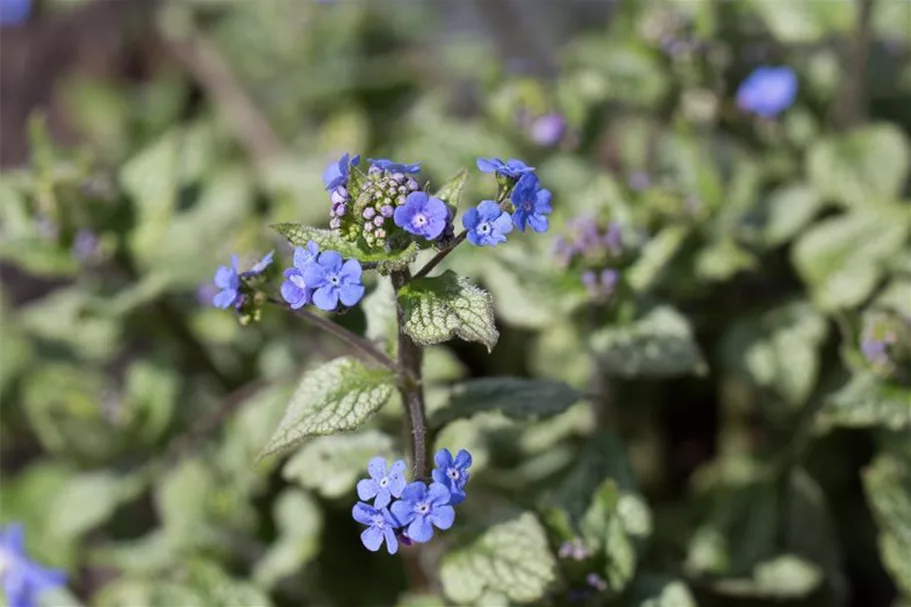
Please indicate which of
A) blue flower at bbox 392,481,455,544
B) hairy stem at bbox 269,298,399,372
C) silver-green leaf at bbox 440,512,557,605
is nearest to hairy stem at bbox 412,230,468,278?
hairy stem at bbox 269,298,399,372

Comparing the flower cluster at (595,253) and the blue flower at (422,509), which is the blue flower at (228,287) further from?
the flower cluster at (595,253)

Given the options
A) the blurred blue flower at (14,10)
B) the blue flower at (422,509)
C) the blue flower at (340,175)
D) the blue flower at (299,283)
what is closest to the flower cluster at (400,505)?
the blue flower at (422,509)

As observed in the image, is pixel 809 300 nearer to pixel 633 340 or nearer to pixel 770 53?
pixel 633 340

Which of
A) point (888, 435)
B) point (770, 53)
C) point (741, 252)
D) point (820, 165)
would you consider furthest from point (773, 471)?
point (770, 53)

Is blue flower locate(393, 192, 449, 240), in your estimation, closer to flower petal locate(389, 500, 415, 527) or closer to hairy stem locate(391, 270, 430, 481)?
hairy stem locate(391, 270, 430, 481)

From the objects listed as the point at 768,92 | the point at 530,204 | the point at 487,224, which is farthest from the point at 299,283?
the point at 768,92
